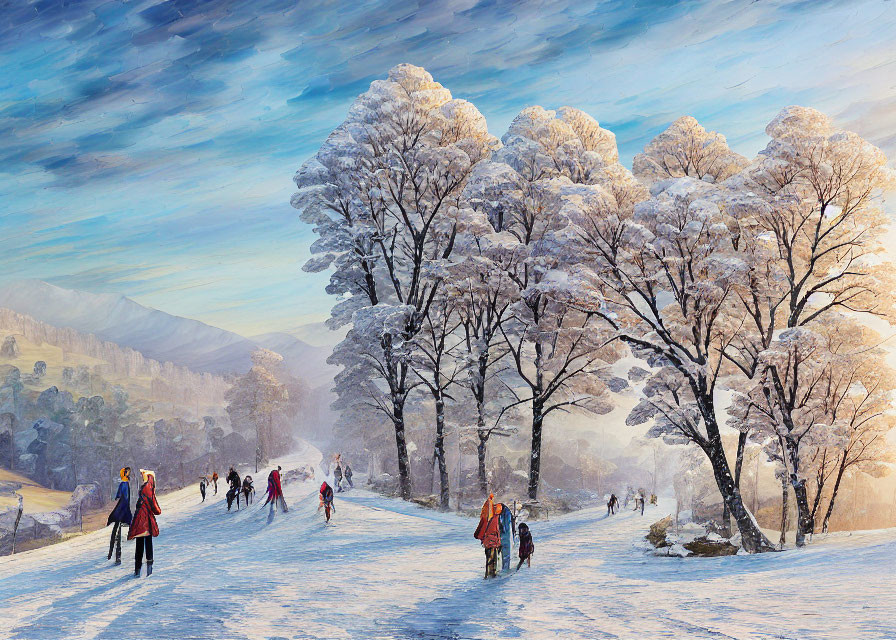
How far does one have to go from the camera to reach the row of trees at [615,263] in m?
17.8

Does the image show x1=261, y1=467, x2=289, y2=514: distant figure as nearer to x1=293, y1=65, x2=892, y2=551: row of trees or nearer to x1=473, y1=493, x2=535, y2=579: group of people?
x1=293, y1=65, x2=892, y2=551: row of trees

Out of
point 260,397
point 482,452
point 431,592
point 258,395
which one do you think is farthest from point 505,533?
point 258,395

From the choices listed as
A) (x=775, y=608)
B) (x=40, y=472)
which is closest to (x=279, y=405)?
(x=40, y=472)

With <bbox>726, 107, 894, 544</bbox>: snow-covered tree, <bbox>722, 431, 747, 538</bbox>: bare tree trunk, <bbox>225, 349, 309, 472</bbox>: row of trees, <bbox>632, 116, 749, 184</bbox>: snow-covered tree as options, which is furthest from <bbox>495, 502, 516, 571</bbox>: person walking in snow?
<bbox>225, 349, 309, 472</bbox>: row of trees

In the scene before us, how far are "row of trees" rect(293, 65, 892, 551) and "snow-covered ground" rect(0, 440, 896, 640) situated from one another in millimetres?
5835

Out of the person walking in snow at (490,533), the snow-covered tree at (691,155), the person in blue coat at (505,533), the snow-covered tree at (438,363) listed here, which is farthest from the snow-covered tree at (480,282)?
the person walking in snow at (490,533)

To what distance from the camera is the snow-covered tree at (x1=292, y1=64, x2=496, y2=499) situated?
998 inches

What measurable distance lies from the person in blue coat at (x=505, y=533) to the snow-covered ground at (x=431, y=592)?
464 millimetres

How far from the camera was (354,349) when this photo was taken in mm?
32469

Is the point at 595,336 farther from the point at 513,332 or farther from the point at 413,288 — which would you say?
the point at 413,288

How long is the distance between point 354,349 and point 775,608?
84.8 feet

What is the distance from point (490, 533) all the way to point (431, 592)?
5.12ft

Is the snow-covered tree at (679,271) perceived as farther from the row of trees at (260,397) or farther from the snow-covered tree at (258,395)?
the snow-covered tree at (258,395)

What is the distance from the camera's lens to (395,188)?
26.7 meters
